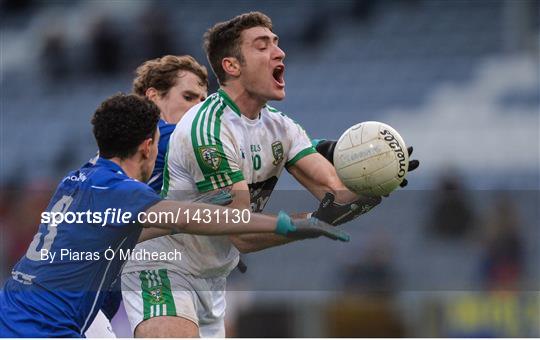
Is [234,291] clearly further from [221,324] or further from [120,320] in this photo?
[221,324]

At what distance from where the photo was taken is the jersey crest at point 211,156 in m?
6.08

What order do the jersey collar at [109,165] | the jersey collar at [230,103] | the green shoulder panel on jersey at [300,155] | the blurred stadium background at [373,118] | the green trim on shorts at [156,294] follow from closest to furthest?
the jersey collar at [109,165] < the green trim on shorts at [156,294] < the jersey collar at [230,103] < the green shoulder panel on jersey at [300,155] < the blurred stadium background at [373,118]

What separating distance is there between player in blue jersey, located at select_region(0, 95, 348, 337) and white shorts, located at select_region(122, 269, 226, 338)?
693 millimetres

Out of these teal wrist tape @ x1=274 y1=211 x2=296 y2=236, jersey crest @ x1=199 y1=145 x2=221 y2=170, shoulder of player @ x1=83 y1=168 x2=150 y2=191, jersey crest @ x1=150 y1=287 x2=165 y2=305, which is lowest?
jersey crest @ x1=150 y1=287 x2=165 y2=305

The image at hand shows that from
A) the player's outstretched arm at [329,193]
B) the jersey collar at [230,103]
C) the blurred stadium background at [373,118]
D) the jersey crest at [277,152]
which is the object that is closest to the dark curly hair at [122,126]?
the jersey collar at [230,103]

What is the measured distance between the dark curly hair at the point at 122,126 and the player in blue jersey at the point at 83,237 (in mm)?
54

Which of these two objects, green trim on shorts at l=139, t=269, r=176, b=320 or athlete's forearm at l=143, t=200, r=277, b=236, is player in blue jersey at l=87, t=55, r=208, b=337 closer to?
green trim on shorts at l=139, t=269, r=176, b=320

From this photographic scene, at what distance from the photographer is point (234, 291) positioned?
33.8 feet

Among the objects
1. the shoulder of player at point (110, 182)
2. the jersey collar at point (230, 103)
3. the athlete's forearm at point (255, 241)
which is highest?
the jersey collar at point (230, 103)

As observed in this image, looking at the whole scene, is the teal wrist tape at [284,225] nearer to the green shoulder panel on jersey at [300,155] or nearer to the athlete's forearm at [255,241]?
the athlete's forearm at [255,241]

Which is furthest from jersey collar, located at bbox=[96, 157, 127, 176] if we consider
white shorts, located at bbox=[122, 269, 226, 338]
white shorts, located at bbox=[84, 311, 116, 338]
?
white shorts, located at bbox=[84, 311, 116, 338]

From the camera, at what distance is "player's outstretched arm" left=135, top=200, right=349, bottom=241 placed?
17.6 feet

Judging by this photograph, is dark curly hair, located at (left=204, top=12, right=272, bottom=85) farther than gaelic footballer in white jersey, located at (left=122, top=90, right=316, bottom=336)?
Yes

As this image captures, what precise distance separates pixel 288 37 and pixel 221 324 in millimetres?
11121
